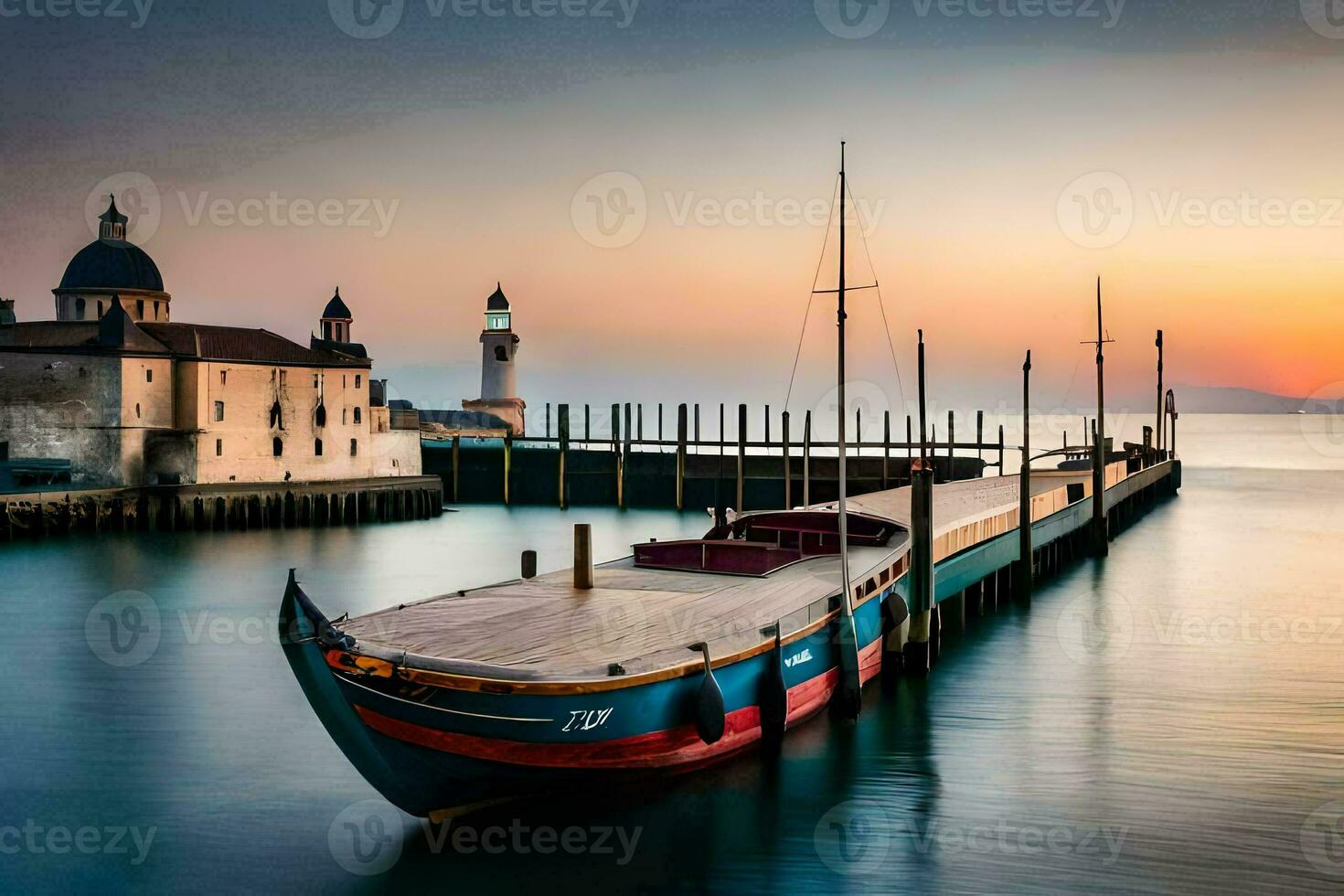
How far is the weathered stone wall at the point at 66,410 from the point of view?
51094mm

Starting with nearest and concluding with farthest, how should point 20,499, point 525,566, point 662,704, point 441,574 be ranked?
point 662,704 → point 525,566 → point 441,574 → point 20,499

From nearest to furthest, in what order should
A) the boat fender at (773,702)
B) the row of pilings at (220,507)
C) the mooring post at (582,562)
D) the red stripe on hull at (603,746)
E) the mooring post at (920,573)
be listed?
the red stripe on hull at (603,746), the boat fender at (773,702), the mooring post at (582,562), the mooring post at (920,573), the row of pilings at (220,507)

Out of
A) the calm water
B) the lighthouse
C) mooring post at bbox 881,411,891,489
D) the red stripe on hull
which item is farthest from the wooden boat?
the lighthouse

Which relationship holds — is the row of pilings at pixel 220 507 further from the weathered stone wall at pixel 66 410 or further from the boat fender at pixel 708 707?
the boat fender at pixel 708 707

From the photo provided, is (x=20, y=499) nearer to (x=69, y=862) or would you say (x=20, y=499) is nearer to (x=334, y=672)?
(x=69, y=862)

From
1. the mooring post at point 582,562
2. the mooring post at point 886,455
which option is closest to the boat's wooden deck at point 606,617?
the mooring post at point 582,562

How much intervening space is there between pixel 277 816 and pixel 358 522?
44.8m

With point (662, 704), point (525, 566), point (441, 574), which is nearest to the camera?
point (662, 704)

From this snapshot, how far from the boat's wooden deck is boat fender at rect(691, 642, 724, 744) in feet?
0.88

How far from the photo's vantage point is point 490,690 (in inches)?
424

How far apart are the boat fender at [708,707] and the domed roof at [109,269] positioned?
5853 cm

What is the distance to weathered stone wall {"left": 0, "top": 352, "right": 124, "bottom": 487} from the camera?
51094 mm

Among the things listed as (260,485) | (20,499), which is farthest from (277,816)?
(260,485)

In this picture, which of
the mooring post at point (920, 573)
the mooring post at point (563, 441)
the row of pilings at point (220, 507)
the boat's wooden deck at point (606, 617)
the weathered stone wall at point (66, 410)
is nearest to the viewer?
the boat's wooden deck at point (606, 617)
